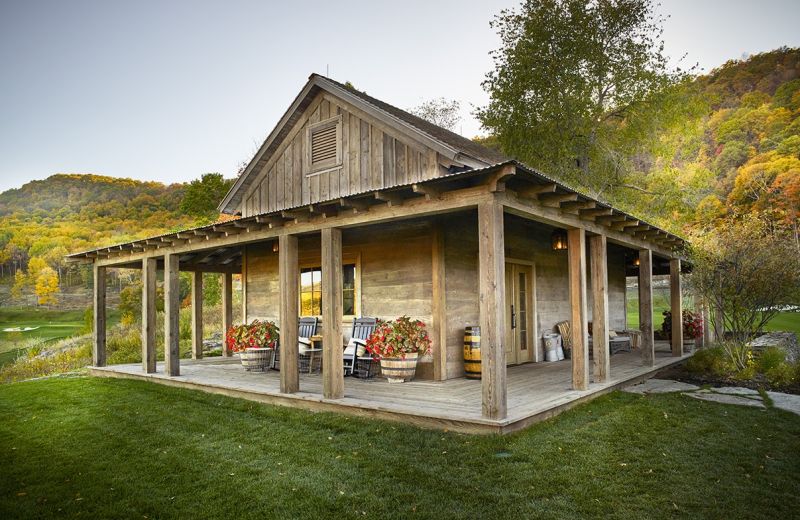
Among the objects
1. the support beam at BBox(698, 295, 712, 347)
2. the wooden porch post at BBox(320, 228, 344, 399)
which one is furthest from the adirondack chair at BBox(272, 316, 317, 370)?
the support beam at BBox(698, 295, 712, 347)

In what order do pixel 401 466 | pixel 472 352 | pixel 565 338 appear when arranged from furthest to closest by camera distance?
pixel 565 338 → pixel 472 352 → pixel 401 466

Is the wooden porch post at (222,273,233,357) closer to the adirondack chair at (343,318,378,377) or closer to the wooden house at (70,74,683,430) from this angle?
the wooden house at (70,74,683,430)

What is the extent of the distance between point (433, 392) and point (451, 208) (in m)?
2.64

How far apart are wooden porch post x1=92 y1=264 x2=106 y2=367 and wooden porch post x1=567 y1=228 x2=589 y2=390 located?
9.15 metres

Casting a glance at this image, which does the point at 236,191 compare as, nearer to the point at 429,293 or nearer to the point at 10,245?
the point at 429,293

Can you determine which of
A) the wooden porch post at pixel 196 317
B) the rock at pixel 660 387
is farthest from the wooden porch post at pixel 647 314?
the wooden porch post at pixel 196 317

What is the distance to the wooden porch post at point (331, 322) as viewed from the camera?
636 centimetres

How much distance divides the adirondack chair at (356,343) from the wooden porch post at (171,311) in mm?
3009

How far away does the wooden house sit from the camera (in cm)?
529

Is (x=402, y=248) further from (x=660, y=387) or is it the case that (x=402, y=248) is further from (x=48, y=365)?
(x=48, y=365)

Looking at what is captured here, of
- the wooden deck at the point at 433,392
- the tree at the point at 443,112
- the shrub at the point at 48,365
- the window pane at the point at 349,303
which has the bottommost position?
the shrub at the point at 48,365

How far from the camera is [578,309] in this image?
21.6 feet

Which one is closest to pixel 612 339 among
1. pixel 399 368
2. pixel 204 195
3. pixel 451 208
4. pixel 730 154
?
pixel 399 368

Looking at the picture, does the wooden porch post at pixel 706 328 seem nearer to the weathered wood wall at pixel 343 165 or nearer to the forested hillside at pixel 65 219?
the weathered wood wall at pixel 343 165
